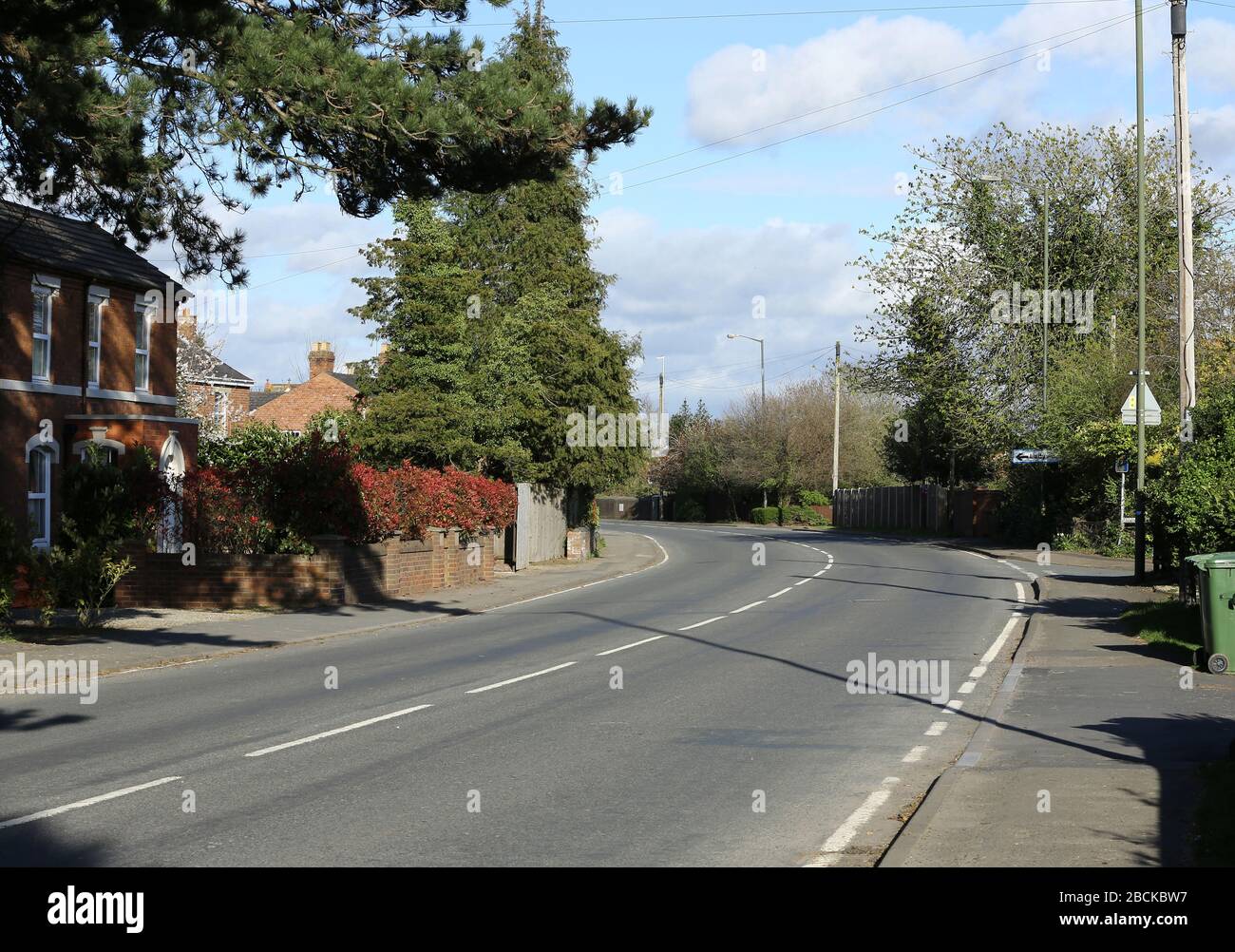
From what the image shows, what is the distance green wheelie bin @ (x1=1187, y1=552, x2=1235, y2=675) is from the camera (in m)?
12.9

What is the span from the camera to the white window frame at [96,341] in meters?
27.1

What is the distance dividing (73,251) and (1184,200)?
73.4 ft

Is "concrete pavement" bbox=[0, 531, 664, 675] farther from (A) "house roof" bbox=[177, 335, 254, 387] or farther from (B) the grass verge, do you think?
(A) "house roof" bbox=[177, 335, 254, 387]

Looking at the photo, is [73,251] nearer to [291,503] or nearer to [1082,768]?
[291,503]

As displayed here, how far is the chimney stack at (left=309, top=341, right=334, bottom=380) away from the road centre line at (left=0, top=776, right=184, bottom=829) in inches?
2208

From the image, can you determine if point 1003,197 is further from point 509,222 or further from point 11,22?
point 11,22

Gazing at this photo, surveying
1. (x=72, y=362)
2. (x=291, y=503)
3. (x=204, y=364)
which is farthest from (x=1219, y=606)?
(x=204, y=364)

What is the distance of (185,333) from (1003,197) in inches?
1261

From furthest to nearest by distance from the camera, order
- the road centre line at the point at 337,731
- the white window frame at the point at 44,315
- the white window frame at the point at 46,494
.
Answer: the white window frame at the point at 46,494
the white window frame at the point at 44,315
the road centre line at the point at 337,731

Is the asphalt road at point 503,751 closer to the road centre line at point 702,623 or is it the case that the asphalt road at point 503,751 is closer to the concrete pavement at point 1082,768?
the road centre line at point 702,623

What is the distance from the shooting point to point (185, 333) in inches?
2067

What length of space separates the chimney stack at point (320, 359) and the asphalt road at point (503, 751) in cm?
4657

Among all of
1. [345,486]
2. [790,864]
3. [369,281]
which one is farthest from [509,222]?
[790,864]

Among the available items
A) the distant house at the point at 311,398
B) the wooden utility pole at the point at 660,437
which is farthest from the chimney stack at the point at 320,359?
the wooden utility pole at the point at 660,437
